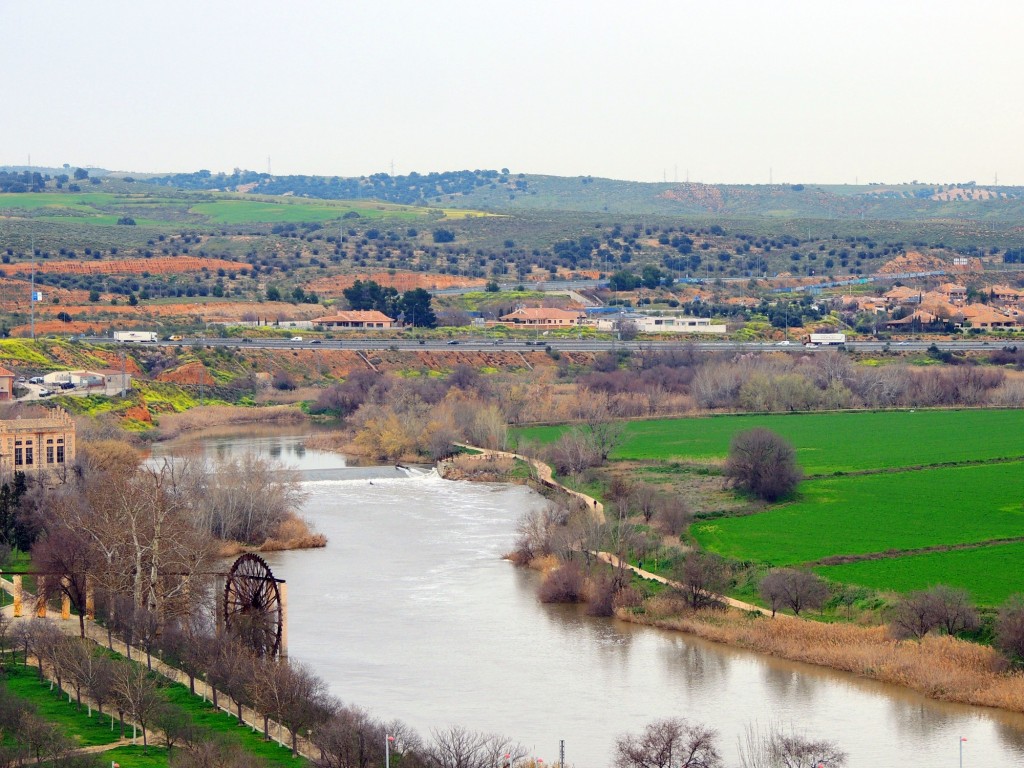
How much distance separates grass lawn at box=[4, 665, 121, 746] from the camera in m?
26.8

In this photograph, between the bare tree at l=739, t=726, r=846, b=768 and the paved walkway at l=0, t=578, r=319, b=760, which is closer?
the bare tree at l=739, t=726, r=846, b=768

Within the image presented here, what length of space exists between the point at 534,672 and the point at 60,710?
8.45 m

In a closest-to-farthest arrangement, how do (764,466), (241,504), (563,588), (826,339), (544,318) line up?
(563,588), (241,504), (764,466), (826,339), (544,318)

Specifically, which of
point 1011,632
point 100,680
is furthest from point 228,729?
point 1011,632

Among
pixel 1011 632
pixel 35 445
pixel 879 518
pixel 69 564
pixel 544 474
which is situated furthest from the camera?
pixel 544 474

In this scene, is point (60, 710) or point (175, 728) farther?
point (60, 710)

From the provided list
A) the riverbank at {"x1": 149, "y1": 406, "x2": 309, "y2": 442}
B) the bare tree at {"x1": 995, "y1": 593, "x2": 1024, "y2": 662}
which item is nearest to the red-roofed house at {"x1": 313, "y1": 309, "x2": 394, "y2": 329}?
the riverbank at {"x1": 149, "y1": 406, "x2": 309, "y2": 442}

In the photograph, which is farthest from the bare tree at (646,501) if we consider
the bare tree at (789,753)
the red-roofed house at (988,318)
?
the red-roofed house at (988,318)

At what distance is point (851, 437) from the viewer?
6028cm

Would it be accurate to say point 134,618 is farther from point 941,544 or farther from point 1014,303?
point 1014,303

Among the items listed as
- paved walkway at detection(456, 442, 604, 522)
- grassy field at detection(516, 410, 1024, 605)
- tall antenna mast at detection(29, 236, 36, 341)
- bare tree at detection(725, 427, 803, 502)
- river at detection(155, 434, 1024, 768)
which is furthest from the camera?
tall antenna mast at detection(29, 236, 36, 341)

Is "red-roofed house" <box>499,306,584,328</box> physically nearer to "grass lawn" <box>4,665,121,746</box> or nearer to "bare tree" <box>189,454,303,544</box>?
"bare tree" <box>189,454,303,544</box>

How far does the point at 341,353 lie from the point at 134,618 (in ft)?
174

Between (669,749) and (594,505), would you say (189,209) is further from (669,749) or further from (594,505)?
(669,749)
